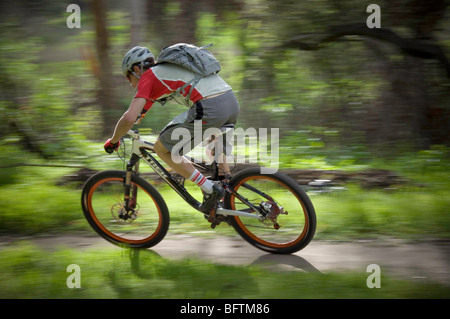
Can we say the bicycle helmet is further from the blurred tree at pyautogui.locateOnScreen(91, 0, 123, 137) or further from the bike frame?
the blurred tree at pyautogui.locateOnScreen(91, 0, 123, 137)

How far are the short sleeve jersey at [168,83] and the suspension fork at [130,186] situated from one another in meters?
0.68

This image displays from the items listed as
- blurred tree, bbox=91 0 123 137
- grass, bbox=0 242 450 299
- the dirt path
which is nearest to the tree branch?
blurred tree, bbox=91 0 123 137

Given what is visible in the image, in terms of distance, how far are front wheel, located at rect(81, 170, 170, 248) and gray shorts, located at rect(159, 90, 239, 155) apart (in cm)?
53

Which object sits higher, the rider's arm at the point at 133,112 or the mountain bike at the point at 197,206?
the rider's arm at the point at 133,112

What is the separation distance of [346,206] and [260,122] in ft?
8.12

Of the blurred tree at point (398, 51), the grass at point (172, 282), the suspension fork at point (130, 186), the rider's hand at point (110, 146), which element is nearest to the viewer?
the grass at point (172, 282)

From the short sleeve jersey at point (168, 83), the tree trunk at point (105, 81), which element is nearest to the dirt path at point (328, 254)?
the short sleeve jersey at point (168, 83)

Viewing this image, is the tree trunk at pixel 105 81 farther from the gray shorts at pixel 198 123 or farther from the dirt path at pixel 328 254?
the gray shorts at pixel 198 123

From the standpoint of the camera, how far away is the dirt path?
3789 mm

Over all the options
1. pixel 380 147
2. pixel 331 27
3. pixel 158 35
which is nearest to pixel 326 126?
pixel 380 147

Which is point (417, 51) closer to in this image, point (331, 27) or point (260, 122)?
point (331, 27)

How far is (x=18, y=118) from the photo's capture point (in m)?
6.73

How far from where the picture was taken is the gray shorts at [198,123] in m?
3.88

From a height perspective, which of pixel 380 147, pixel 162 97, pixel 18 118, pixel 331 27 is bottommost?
pixel 380 147
